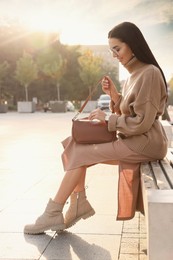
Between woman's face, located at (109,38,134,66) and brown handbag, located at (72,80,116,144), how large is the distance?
1.60 ft

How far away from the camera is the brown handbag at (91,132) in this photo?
373cm

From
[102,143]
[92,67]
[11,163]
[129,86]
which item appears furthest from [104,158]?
[92,67]

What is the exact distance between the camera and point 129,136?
3648mm

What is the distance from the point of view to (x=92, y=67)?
49.3 m

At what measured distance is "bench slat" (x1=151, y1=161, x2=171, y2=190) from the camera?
2.85m

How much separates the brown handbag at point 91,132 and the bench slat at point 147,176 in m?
0.33

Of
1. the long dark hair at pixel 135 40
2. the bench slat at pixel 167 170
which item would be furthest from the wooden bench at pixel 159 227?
the long dark hair at pixel 135 40

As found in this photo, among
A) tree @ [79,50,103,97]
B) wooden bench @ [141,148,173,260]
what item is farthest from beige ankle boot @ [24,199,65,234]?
tree @ [79,50,103,97]

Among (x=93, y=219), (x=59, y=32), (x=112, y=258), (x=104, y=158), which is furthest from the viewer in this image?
(x=59, y=32)

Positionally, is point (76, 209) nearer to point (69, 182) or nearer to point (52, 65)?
point (69, 182)

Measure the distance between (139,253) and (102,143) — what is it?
80 cm

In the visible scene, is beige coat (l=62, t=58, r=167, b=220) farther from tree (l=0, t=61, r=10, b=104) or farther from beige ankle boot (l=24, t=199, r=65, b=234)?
tree (l=0, t=61, r=10, b=104)

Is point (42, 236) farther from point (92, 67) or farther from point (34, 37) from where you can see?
point (34, 37)

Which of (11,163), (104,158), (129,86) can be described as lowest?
(11,163)
